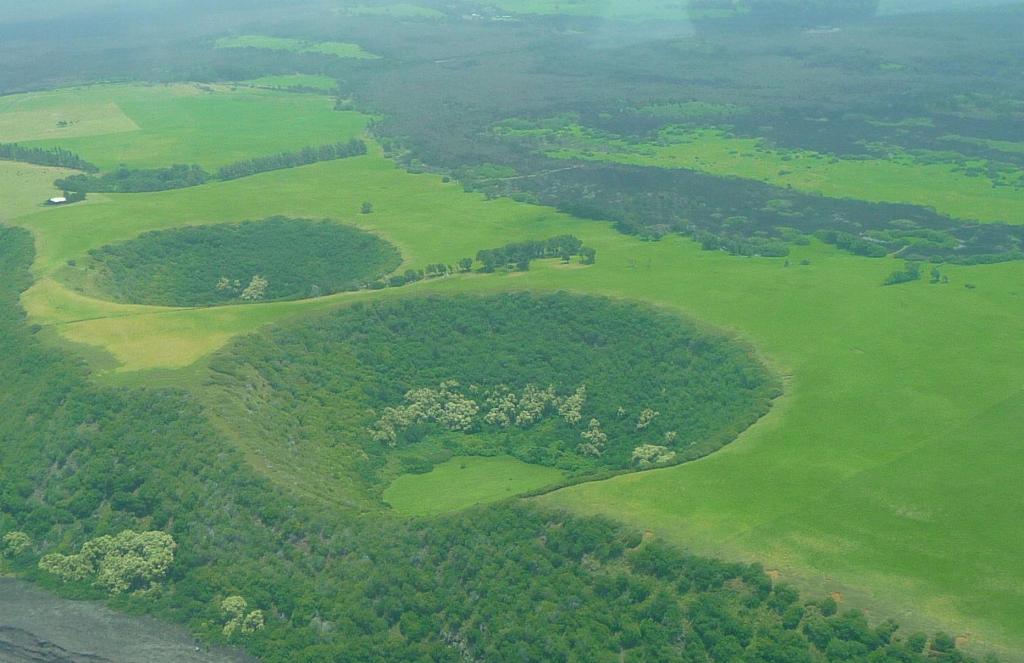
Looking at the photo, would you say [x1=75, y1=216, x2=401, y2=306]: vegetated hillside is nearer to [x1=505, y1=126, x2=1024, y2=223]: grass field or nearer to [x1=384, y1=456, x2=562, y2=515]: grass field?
[x1=384, y1=456, x2=562, y2=515]: grass field

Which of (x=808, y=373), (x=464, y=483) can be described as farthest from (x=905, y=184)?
(x=464, y=483)

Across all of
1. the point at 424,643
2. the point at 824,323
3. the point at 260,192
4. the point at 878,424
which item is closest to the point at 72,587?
the point at 424,643

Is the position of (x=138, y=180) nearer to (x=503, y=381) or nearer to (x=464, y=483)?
(x=503, y=381)

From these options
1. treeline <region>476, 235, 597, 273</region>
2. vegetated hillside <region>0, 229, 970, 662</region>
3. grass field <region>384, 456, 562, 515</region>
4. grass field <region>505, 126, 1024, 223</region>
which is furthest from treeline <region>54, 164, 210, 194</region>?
grass field <region>384, 456, 562, 515</region>

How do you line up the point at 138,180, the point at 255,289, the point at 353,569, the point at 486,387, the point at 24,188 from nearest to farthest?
the point at 353,569 → the point at 486,387 → the point at 255,289 → the point at 24,188 → the point at 138,180

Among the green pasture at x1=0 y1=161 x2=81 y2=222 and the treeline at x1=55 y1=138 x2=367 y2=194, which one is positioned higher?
the green pasture at x1=0 y1=161 x2=81 y2=222

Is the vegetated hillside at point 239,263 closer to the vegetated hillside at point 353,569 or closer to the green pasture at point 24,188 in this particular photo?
the green pasture at point 24,188

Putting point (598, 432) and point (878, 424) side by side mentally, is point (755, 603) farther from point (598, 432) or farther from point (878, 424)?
point (598, 432)
